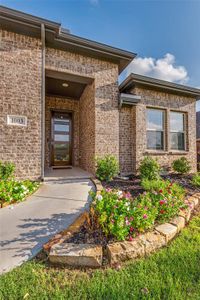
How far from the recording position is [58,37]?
4.90 metres

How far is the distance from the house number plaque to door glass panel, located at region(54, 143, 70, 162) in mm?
3296

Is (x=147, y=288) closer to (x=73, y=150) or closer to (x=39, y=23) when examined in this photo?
(x=39, y=23)

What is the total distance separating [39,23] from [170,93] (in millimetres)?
5993

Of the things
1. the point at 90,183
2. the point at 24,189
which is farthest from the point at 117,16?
the point at 24,189

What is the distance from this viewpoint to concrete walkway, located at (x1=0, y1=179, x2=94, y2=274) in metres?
1.89

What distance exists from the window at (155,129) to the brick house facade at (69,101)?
0.75 feet

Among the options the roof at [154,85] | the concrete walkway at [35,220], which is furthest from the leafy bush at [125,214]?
the roof at [154,85]

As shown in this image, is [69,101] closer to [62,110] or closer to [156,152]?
[62,110]

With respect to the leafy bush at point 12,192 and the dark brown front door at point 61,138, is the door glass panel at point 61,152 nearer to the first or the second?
the dark brown front door at point 61,138

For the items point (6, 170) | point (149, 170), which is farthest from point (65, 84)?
point (149, 170)

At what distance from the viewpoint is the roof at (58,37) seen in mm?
4270

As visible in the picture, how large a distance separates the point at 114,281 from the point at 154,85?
6.95m

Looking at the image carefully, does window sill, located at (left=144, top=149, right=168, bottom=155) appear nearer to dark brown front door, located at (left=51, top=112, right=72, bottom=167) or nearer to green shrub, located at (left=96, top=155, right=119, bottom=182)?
green shrub, located at (left=96, top=155, right=119, bottom=182)

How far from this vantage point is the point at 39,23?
4434 mm
